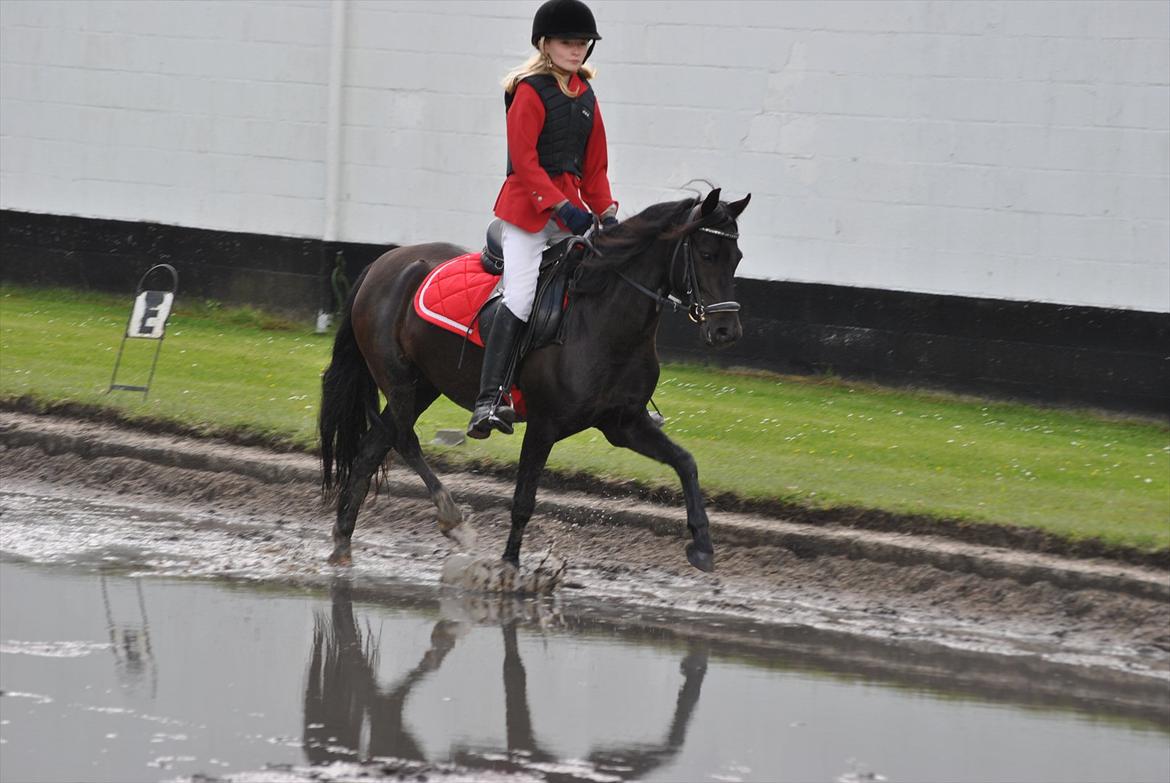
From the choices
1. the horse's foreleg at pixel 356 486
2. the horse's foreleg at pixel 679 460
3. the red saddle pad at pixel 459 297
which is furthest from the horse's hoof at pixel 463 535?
the horse's foreleg at pixel 679 460

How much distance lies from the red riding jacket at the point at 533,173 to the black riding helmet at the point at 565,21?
0.28m

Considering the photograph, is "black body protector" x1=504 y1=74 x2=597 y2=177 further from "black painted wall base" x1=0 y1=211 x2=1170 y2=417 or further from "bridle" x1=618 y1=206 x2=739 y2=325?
"black painted wall base" x1=0 y1=211 x2=1170 y2=417

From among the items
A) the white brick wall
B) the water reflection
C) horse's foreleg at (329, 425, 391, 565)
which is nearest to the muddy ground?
horse's foreleg at (329, 425, 391, 565)

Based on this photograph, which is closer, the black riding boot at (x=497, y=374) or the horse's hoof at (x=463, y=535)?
the black riding boot at (x=497, y=374)

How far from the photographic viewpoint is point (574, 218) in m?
7.89

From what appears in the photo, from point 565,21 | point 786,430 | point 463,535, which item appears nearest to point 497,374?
A: point 463,535

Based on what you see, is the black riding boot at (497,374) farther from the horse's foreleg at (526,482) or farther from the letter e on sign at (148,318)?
the letter e on sign at (148,318)

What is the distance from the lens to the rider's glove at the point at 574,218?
785 centimetres

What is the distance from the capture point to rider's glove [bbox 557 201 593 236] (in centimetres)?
785

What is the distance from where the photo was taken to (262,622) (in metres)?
7.03

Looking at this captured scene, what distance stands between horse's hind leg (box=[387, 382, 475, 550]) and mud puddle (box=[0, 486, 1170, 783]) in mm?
417

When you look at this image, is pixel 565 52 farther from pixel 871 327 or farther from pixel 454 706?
pixel 871 327

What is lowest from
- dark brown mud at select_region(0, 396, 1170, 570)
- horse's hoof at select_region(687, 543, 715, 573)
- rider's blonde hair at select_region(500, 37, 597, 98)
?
horse's hoof at select_region(687, 543, 715, 573)

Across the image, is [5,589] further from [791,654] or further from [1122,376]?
[1122,376]
